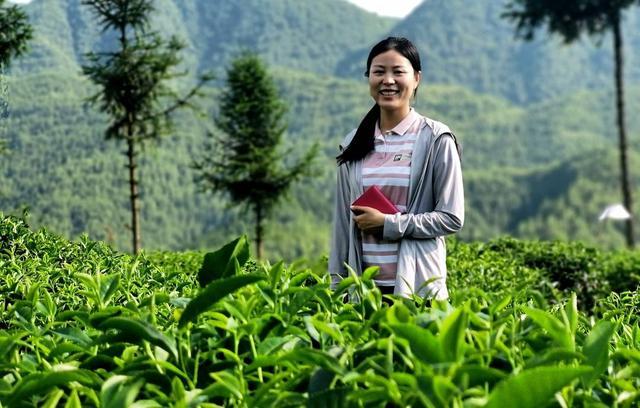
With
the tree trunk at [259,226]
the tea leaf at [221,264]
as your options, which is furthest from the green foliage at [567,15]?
the tea leaf at [221,264]

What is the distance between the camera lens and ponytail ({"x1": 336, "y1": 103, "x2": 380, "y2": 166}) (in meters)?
3.05

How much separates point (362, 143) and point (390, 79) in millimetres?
252

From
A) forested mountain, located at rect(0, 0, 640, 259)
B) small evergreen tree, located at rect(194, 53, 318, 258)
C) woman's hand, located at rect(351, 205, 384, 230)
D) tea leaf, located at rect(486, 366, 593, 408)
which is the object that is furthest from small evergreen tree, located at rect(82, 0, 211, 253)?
tea leaf, located at rect(486, 366, 593, 408)

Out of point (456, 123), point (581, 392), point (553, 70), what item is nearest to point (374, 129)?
point (581, 392)

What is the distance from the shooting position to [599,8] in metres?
22.3

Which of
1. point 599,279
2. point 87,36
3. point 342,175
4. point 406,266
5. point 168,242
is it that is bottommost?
point 168,242

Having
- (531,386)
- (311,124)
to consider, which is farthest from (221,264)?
(311,124)

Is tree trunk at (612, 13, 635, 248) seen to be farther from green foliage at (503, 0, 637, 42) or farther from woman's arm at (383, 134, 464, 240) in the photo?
woman's arm at (383, 134, 464, 240)

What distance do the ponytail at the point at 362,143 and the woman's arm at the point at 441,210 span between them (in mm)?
244

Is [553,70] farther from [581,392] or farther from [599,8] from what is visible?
[581,392]

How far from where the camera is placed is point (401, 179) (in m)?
3.00

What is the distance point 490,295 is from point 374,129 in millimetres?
1454

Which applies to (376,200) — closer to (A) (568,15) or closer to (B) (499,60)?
(A) (568,15)

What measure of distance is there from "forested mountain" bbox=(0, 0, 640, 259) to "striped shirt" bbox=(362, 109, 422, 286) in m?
1.93
